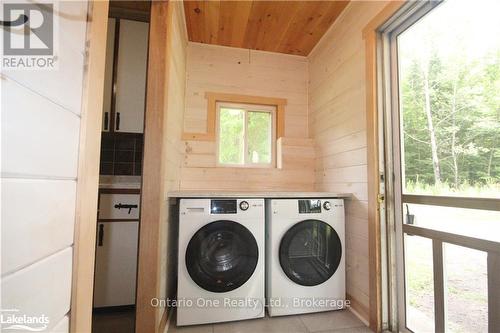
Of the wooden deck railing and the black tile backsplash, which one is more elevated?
the black tile backsplash

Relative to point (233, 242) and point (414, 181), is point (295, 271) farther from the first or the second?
point (414, 181)

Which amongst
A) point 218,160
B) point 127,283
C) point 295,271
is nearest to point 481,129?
point 295,271

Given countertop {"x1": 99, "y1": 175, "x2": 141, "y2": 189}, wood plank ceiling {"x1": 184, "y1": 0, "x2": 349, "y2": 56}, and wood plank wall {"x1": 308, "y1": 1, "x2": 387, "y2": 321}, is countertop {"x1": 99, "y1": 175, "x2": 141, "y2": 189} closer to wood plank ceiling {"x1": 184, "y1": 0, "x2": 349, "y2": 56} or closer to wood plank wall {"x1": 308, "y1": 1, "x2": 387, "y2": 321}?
wood plank ceiling {"x1": 184, "y1": 0, "x2": 349, "y2": 56}

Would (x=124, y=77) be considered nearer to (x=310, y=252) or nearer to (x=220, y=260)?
(x=220, y=260)

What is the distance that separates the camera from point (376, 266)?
161 centimetres

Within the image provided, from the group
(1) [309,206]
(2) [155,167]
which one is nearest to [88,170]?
(2) [155,167]

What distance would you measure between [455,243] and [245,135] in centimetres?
208

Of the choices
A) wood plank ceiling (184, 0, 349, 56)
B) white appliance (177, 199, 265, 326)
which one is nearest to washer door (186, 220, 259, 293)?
white appliance (177, 199, 265, 326)

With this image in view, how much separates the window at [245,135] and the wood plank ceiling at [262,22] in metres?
0.72

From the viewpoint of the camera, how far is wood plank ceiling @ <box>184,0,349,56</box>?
6.75 feet

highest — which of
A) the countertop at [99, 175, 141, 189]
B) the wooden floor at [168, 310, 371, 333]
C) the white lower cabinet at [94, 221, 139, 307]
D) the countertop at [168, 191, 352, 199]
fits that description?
the countertop at [99, 175, 141, 189]

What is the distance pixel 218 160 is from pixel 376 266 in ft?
5.93

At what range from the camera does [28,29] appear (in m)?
0.41

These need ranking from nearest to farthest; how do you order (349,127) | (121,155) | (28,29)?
(28,29), (349,127), (121,155)
